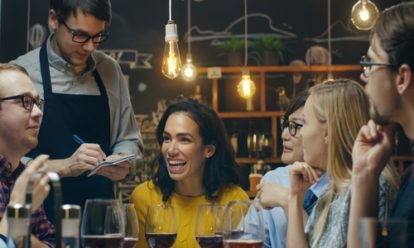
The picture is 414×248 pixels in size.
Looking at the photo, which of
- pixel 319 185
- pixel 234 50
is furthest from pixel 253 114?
pixel 319 185

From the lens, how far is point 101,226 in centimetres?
198

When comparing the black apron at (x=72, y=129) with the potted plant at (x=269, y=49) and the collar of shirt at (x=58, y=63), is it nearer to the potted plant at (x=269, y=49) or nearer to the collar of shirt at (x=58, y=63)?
the collar of shirt at (x=58, y=63)

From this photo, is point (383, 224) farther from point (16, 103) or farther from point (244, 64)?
point (244, 64)

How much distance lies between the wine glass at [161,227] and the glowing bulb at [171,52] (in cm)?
136

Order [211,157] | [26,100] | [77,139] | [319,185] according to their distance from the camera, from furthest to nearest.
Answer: [211,157], [77,139], [319,185], [26,100]

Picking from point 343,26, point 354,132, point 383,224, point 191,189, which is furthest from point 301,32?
point 383,224

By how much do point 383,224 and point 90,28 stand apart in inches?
83.8

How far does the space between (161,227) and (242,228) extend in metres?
0.34

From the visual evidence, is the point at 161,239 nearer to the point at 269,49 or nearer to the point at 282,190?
the point at 282,190

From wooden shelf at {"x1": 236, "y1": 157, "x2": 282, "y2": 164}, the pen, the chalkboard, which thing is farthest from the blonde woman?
the chalkboard

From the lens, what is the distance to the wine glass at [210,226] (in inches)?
83.6

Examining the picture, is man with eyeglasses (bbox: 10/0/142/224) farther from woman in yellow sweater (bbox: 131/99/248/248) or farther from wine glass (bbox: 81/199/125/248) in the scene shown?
wine glass (bbox: 81/199/125/248)

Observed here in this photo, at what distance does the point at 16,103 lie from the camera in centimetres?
273

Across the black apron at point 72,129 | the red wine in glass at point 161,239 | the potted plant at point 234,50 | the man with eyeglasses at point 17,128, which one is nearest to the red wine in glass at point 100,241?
the red wine in glass at point 161,239
